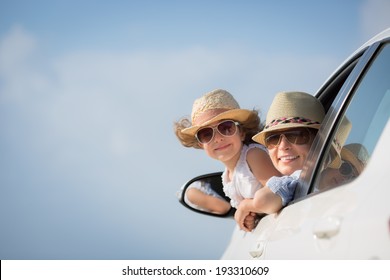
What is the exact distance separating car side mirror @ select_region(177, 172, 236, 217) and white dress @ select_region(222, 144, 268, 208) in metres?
0.26

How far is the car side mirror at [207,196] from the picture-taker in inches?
174

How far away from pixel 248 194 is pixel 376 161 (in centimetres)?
183

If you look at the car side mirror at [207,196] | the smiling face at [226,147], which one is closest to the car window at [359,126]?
the smiling face at [226,147]

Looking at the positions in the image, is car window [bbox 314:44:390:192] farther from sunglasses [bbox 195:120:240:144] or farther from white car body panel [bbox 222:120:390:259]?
sunglasses [bbox 195:120:240:144]

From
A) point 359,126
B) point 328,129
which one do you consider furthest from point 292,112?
point 359,126

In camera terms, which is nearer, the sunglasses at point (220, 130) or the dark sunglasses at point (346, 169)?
the dark sunglasses at point (346, 169)

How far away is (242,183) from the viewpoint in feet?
13.0

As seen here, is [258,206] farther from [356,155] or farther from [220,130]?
[220,130]

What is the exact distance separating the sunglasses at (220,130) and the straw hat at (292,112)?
1.59ft

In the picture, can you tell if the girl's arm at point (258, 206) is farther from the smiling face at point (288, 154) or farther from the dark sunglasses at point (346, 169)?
the dark sunglasses at point (346, 169)

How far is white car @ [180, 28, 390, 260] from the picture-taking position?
1.97 meters
